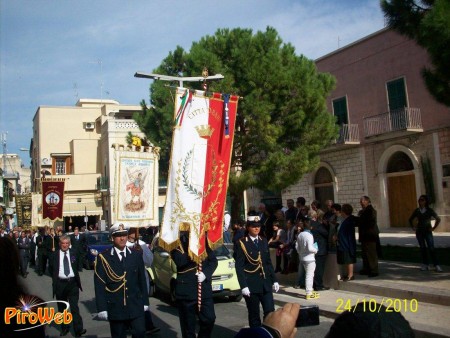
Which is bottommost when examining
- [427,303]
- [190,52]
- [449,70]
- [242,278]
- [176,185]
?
[427,303]

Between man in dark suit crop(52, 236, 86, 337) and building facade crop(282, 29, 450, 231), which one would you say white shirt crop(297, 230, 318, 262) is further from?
building facade crop(282, 29, 450, 231)

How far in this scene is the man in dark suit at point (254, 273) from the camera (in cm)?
720

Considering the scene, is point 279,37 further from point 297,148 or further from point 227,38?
point 297,148

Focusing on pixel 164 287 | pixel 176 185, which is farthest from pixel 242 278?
pixel 164 287

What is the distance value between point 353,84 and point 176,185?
21825mm

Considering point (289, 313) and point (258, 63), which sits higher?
point (258, 63)

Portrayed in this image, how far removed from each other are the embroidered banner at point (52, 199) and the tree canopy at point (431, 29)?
558 inches

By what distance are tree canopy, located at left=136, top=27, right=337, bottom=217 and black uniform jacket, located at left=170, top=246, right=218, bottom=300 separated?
13.0 m

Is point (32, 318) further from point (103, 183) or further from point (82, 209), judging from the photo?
point (82, 209)

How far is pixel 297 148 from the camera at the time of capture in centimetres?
2111

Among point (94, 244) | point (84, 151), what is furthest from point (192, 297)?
point (84, 151)

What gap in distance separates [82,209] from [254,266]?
41176mm

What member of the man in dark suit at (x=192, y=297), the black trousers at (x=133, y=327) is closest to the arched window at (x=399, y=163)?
the man in dark suit at (x=192, y=297)

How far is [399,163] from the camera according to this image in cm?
2467
